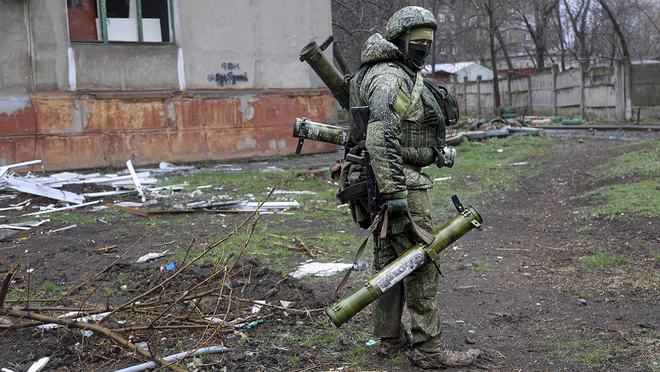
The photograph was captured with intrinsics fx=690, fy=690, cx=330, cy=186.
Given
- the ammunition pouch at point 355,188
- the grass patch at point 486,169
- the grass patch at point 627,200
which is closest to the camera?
the ammunition pouch at point 355,188

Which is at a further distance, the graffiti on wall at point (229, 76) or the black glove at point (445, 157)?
the graffiti on wall at point (229, 76)

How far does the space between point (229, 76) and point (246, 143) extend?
65.6 inches

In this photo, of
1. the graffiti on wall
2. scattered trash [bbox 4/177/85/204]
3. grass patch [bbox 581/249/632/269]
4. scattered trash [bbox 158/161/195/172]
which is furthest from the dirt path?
the graffiti on wall

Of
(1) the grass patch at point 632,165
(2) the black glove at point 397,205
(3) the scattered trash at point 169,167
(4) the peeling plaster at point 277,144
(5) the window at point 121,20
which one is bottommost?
(1) the grass patch at point 632,165

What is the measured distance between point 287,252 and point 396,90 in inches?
145

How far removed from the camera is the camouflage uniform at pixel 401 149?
3.91 m

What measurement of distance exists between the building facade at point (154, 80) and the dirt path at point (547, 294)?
899 centimetres

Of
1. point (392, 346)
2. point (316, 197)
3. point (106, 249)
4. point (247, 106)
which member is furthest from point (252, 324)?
point (247, 106)

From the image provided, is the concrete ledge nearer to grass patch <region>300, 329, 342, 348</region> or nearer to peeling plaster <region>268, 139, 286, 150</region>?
peeling plaster <region>268, 139, 286, 150</region>

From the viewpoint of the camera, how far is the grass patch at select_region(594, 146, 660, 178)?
1145 centimetres

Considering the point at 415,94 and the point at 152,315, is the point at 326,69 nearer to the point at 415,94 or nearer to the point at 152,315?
the point at 415,94

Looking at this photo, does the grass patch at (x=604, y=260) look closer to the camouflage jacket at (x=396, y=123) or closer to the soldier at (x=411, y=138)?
the soldier at (x=411, y=138)

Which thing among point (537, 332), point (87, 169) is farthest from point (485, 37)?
point (537, 332)

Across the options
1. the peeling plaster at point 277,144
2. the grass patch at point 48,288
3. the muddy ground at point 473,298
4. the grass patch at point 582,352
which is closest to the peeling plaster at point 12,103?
the peeling plaster at point 277,144
